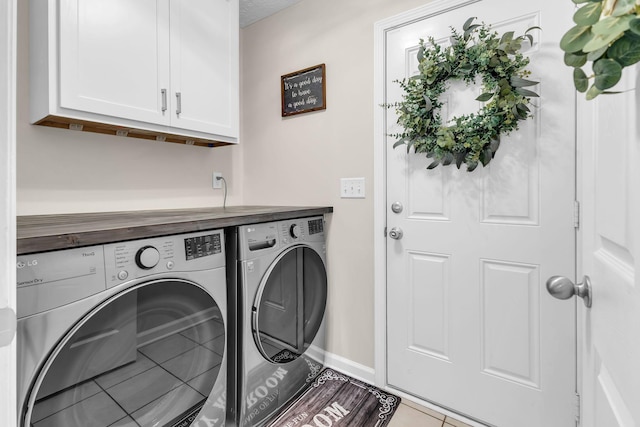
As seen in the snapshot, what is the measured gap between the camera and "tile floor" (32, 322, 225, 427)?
0.90 m

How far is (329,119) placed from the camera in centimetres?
193

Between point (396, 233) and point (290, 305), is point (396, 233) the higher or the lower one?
the higher one

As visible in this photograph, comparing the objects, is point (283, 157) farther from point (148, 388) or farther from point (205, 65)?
point (148, 388)

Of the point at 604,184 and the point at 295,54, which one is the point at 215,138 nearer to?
the point at 295,54

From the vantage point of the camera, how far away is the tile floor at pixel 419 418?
59.2 inches

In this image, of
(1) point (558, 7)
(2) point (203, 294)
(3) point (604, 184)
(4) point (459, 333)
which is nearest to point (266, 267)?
(2) point (203, 294)

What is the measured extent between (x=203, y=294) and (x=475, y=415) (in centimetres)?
141

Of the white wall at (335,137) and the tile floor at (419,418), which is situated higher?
the white wall at (335,137)

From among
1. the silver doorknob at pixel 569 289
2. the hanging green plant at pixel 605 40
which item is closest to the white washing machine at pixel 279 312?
the silver doorknob at pixel 569 289

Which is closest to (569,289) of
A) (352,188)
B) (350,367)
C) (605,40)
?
(605,40)

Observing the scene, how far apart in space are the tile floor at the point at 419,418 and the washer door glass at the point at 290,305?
0.58m

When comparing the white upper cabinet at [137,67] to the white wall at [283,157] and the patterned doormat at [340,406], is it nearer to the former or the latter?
the white wall at [283,157]

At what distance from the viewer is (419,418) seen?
1545 millimetres

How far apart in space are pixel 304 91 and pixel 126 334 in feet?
5.41
